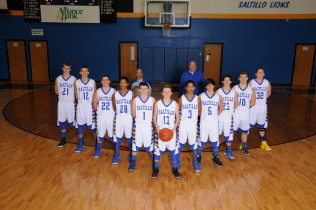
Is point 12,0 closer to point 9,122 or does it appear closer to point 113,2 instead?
point 113,2

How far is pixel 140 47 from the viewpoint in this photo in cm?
1308

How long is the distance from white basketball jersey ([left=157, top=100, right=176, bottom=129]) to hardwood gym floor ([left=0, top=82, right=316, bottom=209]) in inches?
33.3

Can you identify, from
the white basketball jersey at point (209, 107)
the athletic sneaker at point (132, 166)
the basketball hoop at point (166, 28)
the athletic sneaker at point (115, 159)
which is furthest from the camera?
the basketball hoop at point (166, 28)

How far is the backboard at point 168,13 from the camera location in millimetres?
12008

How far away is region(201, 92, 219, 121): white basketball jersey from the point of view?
4344 millimetres

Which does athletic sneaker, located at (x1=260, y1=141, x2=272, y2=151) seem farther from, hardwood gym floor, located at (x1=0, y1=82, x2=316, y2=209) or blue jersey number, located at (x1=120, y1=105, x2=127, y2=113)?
blue jersey number, located at (x1=120, y1=105, x2=127, y2=113)

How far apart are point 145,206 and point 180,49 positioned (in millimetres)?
10411

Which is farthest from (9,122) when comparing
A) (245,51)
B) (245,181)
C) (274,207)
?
(245,51)

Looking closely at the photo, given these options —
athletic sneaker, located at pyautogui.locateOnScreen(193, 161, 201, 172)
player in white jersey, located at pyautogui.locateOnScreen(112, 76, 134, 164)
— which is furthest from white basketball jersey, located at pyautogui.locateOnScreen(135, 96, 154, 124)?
athletic sneaker, located at pyautogui.locateOnScreen(193, 161, 201, 172)

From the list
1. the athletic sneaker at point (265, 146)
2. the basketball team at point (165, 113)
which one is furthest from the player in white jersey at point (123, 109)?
the athletic sneaker at point (265, 146)

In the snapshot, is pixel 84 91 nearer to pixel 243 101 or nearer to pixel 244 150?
pixel 243 101

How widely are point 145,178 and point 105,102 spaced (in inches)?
55.3

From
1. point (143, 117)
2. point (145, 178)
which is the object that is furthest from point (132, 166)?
point (143, 117)

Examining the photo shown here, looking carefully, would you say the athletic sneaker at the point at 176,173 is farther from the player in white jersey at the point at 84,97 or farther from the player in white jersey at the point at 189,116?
the player in white jersey at the point at 84,97
